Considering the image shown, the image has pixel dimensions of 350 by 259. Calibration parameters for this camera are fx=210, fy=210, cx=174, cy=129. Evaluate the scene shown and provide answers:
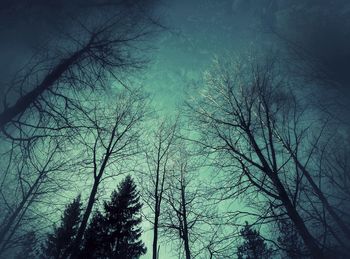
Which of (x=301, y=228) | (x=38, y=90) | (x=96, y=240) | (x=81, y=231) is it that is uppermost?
(x=96, y=240)

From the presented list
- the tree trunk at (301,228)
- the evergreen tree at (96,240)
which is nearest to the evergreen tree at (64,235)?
the evergreen tree at (96,240)

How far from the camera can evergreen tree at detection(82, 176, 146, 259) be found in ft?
57.5

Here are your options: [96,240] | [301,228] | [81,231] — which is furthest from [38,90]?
[96,240]

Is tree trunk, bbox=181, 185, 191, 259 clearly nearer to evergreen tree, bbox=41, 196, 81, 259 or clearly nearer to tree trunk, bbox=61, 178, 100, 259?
tree trunk, bbox=61, 178, 100, 259

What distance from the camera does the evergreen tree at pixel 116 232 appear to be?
17.5m

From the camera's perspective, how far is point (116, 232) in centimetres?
1855

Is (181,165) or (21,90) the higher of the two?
(181,165)

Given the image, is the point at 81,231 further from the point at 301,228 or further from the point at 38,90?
the point at 301,228

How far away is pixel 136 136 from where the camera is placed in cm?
973

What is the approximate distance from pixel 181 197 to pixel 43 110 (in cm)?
781

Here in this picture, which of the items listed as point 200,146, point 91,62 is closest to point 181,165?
point 200,146

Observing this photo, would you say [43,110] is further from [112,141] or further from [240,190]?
[112,141]

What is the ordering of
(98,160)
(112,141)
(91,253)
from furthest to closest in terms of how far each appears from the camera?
1. (91,253)
2. (112,141)
3. (98,160)

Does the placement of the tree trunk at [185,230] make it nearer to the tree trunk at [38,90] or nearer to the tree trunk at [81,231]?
the tree trunk at [81,231]
